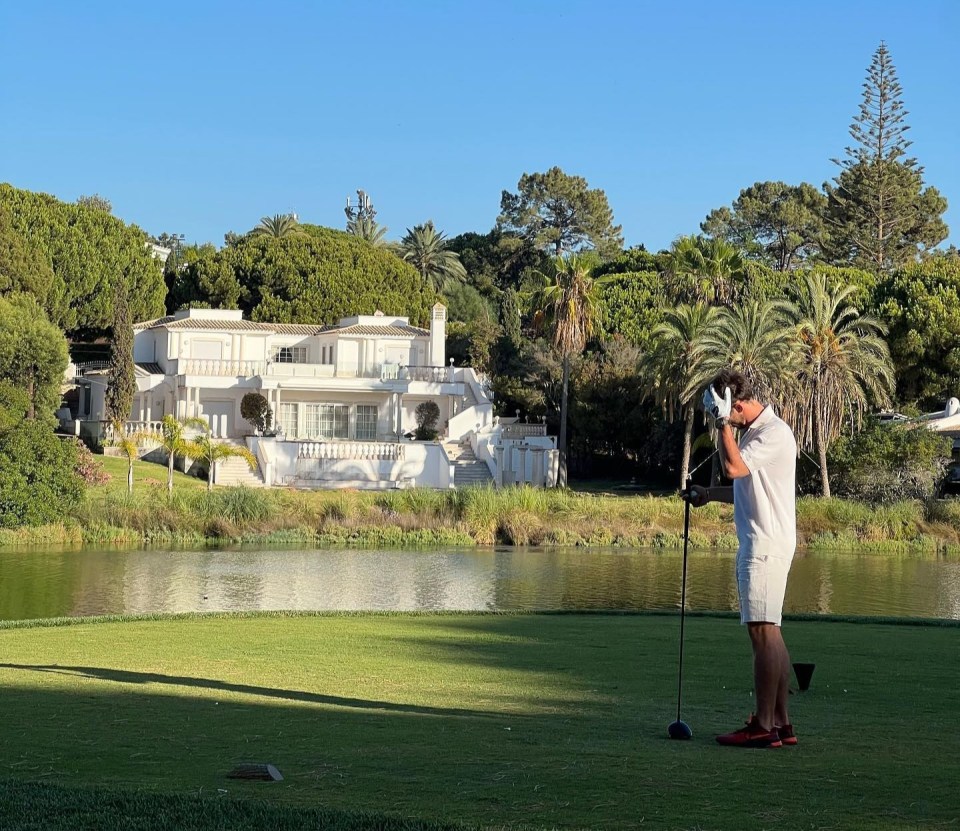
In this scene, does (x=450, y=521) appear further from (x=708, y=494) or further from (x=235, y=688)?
(x=708, y=494)

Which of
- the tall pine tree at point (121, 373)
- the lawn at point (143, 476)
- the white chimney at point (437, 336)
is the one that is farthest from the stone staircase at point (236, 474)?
the white chimney at point (437, 336)

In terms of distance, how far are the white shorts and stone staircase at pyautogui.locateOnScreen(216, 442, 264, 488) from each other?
45752mm

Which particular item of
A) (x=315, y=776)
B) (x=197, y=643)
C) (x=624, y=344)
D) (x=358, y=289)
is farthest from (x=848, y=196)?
(x=315, y=776)

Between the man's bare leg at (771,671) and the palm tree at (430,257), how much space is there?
90142 mm

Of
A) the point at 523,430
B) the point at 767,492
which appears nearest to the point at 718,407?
the point at 767,492

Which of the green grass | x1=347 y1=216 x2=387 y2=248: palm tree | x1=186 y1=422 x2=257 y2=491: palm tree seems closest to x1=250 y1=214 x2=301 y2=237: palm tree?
x1=347 y1=216 x2=387 y2=248: palm tree

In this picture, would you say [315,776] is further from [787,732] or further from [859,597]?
[859,597]

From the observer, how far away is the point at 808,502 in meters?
43.6

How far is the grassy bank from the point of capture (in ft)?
128

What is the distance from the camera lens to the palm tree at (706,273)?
58.1 meters

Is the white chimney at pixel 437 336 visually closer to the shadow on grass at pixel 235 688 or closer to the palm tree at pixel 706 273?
the palm tree at pixel 706 273

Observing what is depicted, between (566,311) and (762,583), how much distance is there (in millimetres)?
49700

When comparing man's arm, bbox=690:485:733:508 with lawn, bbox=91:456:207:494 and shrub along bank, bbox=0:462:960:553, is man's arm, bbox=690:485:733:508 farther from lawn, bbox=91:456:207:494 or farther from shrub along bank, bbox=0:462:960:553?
lawn, bbox=91:456:207:494

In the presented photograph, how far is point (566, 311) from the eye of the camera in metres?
57.2
